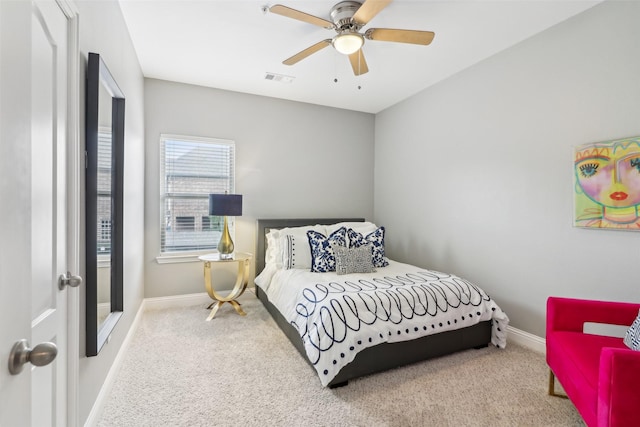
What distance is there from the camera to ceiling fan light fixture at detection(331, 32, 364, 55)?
7.50 feet

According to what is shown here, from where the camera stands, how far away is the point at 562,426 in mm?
1778

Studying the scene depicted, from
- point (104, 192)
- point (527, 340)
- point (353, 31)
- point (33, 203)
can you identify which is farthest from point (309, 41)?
point (527, 340)

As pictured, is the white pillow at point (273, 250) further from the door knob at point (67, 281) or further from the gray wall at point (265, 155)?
the door knob at point (67, 281)

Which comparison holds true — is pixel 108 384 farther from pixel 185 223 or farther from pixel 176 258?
pixel 185 223

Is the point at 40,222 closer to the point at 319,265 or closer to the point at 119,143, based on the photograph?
the point at 119,143

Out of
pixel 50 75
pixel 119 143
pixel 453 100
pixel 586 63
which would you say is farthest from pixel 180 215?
pixel 586 63

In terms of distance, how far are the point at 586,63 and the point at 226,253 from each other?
12.2 ft

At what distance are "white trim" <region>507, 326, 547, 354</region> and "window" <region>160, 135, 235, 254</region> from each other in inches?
133

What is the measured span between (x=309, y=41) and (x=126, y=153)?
6.13ft

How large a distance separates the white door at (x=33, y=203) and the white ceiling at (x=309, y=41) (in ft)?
4.74

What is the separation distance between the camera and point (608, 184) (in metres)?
2.23

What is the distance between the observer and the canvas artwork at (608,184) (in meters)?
2.12

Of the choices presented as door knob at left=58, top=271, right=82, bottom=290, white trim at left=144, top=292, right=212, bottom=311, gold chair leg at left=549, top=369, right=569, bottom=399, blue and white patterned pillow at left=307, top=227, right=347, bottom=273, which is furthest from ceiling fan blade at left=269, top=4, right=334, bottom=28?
white trim at left=144, top=292, right=212, bottom=311

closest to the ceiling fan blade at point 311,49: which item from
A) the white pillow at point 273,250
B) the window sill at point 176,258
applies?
the white pillow at point 273,250
